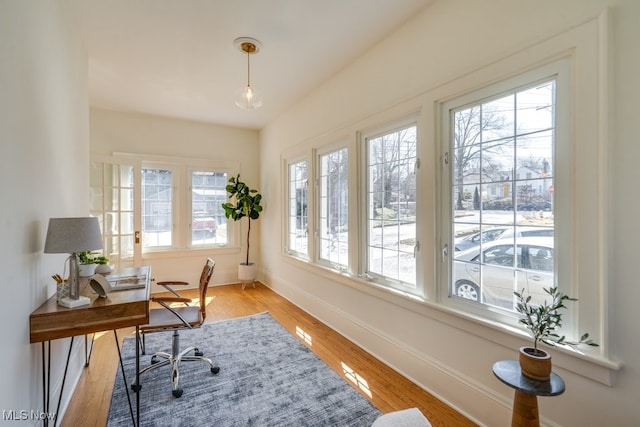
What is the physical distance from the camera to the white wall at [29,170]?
1.28 meters

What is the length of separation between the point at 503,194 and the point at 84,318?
254cm

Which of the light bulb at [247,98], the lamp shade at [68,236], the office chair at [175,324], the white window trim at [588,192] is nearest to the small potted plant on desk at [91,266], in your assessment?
the office chair at [175,324]


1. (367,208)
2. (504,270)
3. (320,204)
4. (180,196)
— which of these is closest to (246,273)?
(180,196)

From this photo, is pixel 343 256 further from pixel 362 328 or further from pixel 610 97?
pixel 610 97

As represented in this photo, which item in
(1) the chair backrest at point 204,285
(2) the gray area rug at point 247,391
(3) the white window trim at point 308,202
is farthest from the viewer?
(3) the white window trim at point 308,202

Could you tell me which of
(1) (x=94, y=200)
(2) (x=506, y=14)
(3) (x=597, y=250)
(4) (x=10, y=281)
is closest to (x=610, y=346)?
(3) (x=597, y=250)

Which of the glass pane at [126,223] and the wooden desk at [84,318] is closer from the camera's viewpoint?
the wooden desk at [84,318]

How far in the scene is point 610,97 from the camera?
1361 mm

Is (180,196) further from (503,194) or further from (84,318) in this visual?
(503,194)

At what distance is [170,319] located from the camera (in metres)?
2.38

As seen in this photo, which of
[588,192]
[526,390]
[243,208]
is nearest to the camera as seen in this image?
[526,390]

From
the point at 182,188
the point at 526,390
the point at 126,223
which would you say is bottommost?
the point at 526,390

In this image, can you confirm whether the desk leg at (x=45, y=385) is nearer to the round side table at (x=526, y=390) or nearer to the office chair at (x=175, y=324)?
the office chair at (x=175, y=324)

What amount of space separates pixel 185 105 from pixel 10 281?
3.65m
